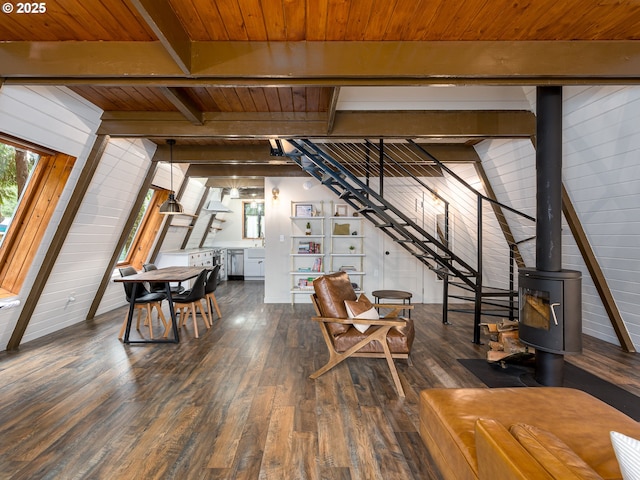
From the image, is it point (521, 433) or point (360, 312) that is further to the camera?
point (360, 312)

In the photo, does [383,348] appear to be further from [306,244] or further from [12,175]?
[12,175]

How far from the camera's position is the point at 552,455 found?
102 centimetres

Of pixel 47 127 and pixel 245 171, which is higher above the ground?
pixel 245 171

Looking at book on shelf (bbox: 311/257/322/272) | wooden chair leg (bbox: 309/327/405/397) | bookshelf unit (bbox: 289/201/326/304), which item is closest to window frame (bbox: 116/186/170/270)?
bookshelf unit (bbox: 289/201/326/304)

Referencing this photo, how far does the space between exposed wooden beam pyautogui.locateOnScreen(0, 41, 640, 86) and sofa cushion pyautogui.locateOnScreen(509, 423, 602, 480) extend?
85.4 inches

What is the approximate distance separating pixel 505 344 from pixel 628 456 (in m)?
2.71

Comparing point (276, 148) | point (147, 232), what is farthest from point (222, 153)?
point (147, 232)

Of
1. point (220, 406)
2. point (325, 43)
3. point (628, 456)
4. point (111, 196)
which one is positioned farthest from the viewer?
point (111, 196)

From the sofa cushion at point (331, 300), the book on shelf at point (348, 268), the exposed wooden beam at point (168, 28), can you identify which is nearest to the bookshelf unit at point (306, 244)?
the book on shelf at point (348, 268)

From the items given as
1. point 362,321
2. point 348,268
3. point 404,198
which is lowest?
point 362,321

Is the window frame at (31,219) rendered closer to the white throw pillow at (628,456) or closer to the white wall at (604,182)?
the white throw pillow at (628,456)

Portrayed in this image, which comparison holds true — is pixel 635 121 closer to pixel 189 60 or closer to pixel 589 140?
pixel 589 140

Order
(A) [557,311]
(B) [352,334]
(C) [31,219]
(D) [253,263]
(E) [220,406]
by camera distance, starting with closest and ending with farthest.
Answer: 1. (E) [220,406]
2. (A) [557,311]
3. (B) [352,334]
4. (C) [31,219]
5. (D) [253,263]

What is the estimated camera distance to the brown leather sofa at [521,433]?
100cm
